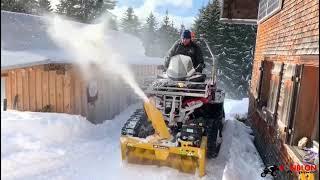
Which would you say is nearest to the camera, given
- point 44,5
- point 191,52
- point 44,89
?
point 191,52

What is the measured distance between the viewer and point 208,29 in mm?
31797

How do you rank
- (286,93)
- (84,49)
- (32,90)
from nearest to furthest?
(286,93), (32,90), (84,49)

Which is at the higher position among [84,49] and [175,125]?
[84,49]

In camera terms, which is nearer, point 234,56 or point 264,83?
point 264,83

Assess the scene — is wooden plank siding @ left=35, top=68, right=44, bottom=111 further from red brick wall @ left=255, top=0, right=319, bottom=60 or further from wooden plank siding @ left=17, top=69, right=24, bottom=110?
red brick wall @ left=255, top=0, right=319, bottom=60

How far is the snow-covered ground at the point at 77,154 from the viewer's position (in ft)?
20.7

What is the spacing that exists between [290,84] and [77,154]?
449 centimetres

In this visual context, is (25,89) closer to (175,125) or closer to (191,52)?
(175,125)

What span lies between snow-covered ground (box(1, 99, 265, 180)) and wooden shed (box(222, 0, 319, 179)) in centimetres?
60

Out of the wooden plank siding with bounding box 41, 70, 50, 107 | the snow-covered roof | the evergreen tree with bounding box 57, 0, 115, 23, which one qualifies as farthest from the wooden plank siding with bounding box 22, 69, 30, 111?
the evergreen tree with bounding box 57, 0, 115, 23

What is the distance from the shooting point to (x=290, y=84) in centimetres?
582

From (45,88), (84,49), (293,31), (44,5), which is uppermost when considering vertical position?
(44,5)

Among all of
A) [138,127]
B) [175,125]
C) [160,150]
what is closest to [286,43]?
[175,125]

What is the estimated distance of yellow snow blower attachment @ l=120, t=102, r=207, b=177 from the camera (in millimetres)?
6340
